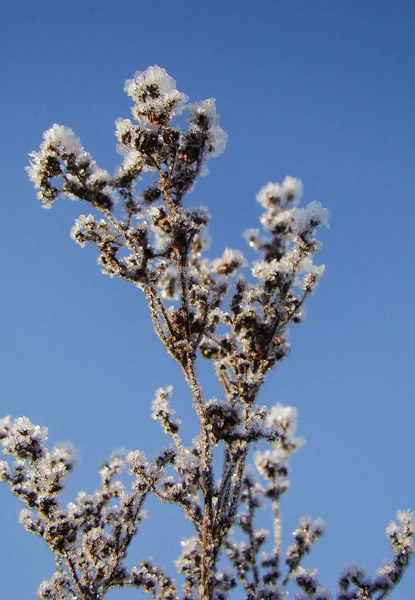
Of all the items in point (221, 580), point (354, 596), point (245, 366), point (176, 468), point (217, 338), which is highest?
point (217, 338)

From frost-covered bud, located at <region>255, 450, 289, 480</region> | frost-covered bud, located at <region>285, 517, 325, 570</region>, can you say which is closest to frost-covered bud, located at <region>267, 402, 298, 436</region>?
frost-covered bud, located at <region>255, 450, 289, 480</region>

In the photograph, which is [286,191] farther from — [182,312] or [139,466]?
[139,466]

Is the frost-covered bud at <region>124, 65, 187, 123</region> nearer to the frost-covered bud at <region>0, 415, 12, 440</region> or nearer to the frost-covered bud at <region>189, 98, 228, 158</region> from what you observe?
the frost-covered bud at <region>189, 98, 228, 158</region>

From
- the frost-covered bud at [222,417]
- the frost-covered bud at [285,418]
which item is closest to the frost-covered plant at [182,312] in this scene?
the frost-covered bud at [222,417]

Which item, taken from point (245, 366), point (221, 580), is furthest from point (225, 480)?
point (221, 580)

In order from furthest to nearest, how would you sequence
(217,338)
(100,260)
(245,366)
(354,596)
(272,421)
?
(272,421), (354,596), (217,338), (245,366), (100,260)

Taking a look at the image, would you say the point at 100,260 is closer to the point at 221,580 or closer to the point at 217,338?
the point at 217,338

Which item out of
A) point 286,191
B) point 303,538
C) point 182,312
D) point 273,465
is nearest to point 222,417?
point 182,312
